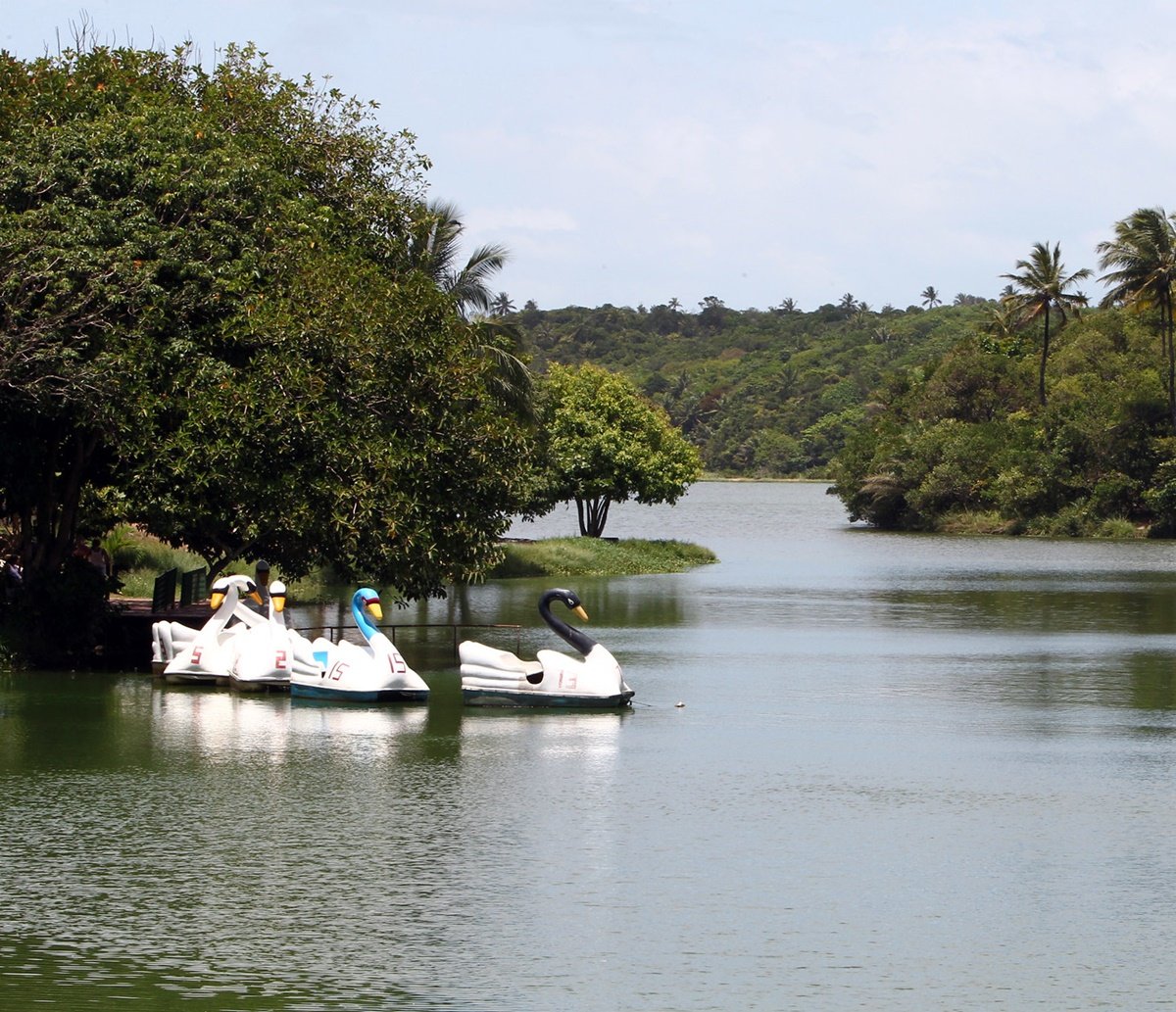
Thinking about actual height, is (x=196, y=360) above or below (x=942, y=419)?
below

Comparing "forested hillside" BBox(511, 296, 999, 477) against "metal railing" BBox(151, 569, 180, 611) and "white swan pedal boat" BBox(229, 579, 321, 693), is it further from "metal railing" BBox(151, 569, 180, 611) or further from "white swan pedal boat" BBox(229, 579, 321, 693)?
"white swan pedal boat" BBox(229, 579, 321, 693)

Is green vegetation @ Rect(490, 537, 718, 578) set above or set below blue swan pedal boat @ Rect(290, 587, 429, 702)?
above

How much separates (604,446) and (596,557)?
5.99m

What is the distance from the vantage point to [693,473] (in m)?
64.6

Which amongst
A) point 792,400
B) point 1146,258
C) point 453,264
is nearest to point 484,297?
point 453,264

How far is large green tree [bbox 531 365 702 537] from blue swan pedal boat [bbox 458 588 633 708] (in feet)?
121

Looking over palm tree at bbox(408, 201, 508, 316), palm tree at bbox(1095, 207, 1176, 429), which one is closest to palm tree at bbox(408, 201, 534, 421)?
palm tree at bbox(408, 201, 508, 316)

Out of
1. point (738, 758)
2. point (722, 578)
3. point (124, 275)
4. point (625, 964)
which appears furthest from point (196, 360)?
point (722, 578)

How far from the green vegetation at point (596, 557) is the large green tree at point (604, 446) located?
2104mm

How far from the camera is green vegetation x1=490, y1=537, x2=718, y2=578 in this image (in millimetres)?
54156

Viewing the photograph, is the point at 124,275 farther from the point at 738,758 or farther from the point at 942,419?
the point at 942,419

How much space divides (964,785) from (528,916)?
23.0ft

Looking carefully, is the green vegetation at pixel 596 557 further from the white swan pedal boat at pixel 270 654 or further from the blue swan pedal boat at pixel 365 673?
the blue swan pedal boat at pixel 365 673

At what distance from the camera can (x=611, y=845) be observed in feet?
50.1
